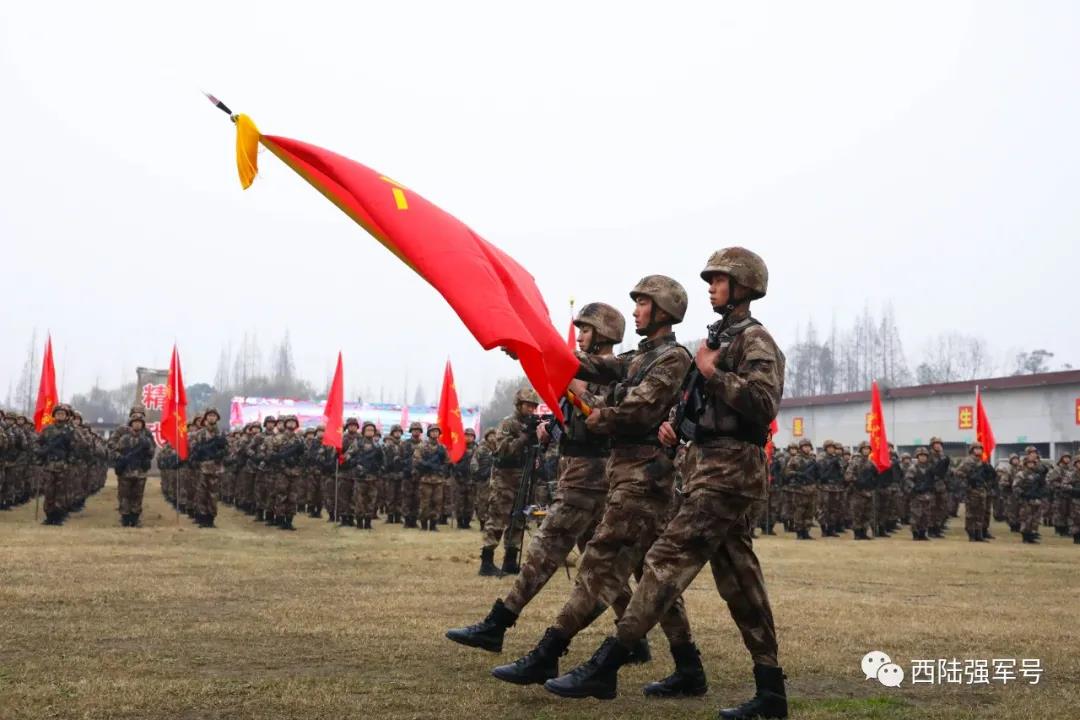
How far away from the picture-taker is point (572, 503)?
22.4ft

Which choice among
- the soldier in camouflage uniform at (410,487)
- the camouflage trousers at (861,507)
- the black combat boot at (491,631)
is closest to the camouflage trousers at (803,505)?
the camouflage trousers at (861,507)

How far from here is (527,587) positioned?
6.47 meters

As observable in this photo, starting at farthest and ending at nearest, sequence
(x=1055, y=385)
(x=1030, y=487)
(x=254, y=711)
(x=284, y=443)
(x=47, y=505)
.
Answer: (x=1055, y=385), (x=1030, y=487), (x=284, y=443), (x=47, y=505), (x=254, y=711)

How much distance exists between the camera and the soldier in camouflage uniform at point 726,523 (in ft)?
17.3

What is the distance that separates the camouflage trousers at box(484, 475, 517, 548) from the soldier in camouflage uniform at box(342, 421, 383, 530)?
8318mm

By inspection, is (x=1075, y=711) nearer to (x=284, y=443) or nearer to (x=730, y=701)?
(x=730, y=701)

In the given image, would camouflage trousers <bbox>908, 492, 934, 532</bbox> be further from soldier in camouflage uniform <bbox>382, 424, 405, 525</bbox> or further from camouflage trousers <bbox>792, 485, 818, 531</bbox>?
soldier in camouflage uniform <bbox>382, 424, 405, 525</bbox>

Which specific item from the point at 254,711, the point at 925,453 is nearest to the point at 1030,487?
the point at 925,453

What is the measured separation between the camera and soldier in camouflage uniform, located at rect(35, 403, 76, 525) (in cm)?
1891

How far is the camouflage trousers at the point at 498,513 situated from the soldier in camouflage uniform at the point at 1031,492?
48.4 ft

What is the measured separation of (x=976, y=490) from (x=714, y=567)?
20.1 metres

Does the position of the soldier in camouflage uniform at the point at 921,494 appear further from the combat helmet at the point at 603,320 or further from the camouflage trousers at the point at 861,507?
the combat helmet at the point at 603,320

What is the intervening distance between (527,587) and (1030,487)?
2083 cm

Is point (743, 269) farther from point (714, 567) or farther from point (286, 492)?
point (286, 492)
